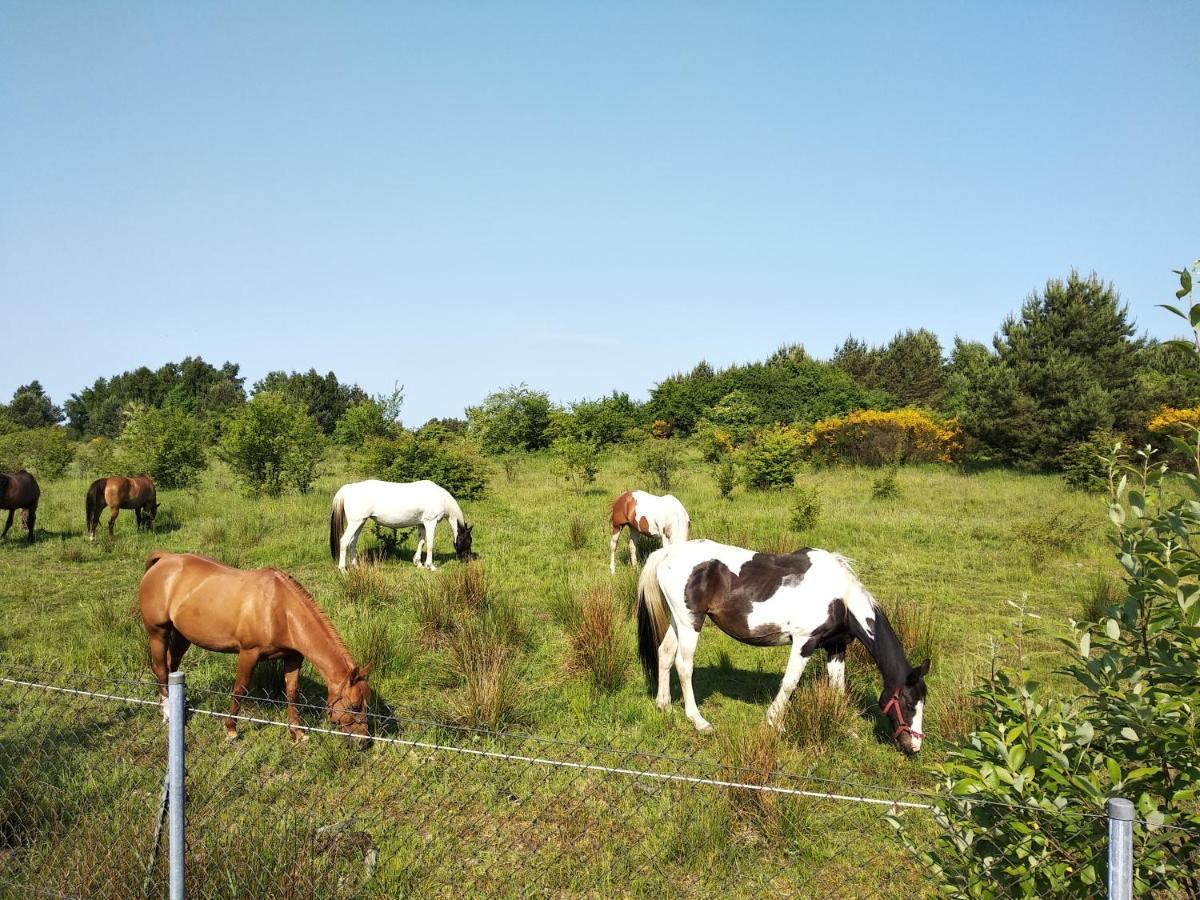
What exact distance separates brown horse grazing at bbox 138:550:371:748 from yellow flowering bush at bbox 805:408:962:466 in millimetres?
27148

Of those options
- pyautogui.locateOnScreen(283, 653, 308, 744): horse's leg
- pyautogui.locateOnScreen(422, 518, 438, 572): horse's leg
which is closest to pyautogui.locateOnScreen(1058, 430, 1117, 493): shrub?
pyautogui.locateOnScreen(422, 518, 438, 572): horse's leg

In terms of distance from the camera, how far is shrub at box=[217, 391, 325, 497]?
19.7 meters

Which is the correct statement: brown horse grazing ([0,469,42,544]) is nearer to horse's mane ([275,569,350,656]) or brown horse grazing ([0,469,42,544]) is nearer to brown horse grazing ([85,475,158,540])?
brown horse grazing ([85,475,158,540])

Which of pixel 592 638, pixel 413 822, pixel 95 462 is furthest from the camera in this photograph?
pixel 95 462

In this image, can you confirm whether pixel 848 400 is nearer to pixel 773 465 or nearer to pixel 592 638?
pixel 773 465

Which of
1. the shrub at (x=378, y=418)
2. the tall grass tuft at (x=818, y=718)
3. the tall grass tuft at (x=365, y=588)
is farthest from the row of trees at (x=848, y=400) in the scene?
the tall grass tuft at (x=365, y=588)

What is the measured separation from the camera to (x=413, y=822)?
15.5 feet

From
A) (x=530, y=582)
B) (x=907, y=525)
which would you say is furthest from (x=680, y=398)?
(x=530, y=582)

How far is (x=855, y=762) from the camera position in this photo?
18.3ft

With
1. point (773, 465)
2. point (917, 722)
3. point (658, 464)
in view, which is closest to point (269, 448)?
point (658, 464)

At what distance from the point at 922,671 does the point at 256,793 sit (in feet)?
16.3

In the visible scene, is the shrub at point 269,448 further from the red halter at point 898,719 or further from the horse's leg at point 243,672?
the red halter at point 898,719

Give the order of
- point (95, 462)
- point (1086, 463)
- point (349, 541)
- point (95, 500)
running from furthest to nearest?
point (95, 462) → point (1086, 463) → point (95, 500) → point (349, 541)

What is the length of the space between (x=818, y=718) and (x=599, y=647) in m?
2.25
